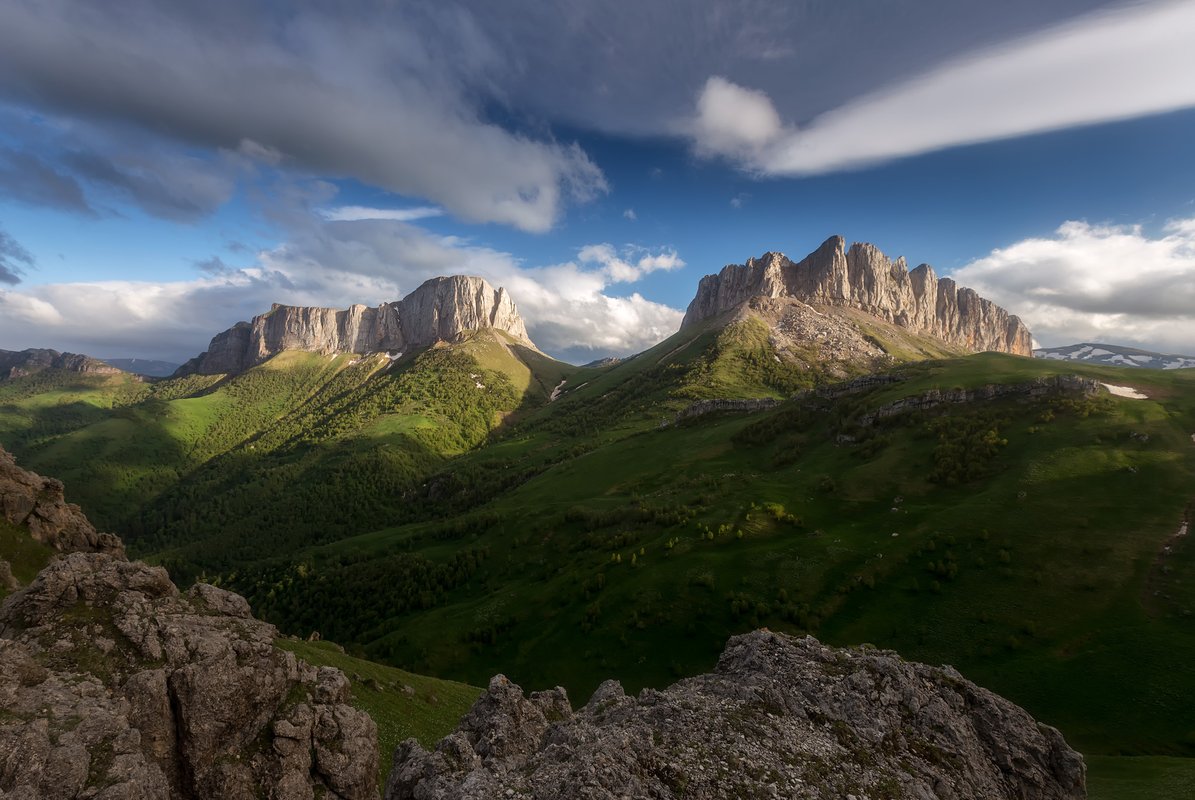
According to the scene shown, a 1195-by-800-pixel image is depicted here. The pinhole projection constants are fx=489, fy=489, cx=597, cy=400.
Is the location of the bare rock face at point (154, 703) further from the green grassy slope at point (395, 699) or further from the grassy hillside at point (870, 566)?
the grassy hillside at point (870, 566)

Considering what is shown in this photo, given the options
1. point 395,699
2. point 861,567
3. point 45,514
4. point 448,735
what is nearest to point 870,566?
point 861,567

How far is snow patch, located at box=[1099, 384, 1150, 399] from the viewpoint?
103312 mm

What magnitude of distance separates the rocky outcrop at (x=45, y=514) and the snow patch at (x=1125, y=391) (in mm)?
172167

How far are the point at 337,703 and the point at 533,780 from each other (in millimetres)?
19654

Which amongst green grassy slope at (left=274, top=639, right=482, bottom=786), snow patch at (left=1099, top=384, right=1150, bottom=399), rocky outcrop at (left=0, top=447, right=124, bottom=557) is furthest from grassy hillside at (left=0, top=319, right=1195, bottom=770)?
rocky outcrop at (left=0, top=447, right=124, bottom=557)

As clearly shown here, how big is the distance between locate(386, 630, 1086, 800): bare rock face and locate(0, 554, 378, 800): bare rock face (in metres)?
9.62

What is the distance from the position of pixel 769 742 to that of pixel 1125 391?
139 meters

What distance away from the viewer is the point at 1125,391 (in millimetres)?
106500

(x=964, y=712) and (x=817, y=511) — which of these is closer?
(x=964, y=712)

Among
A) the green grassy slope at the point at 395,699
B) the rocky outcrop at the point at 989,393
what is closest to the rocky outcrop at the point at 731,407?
the rocky outcrop at the point at 989,393

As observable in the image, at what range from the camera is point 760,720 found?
21.3 meters

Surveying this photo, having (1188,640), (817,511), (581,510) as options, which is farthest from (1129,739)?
(581,510)

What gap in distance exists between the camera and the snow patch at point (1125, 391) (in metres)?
103

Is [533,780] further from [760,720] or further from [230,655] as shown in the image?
[230,655]
